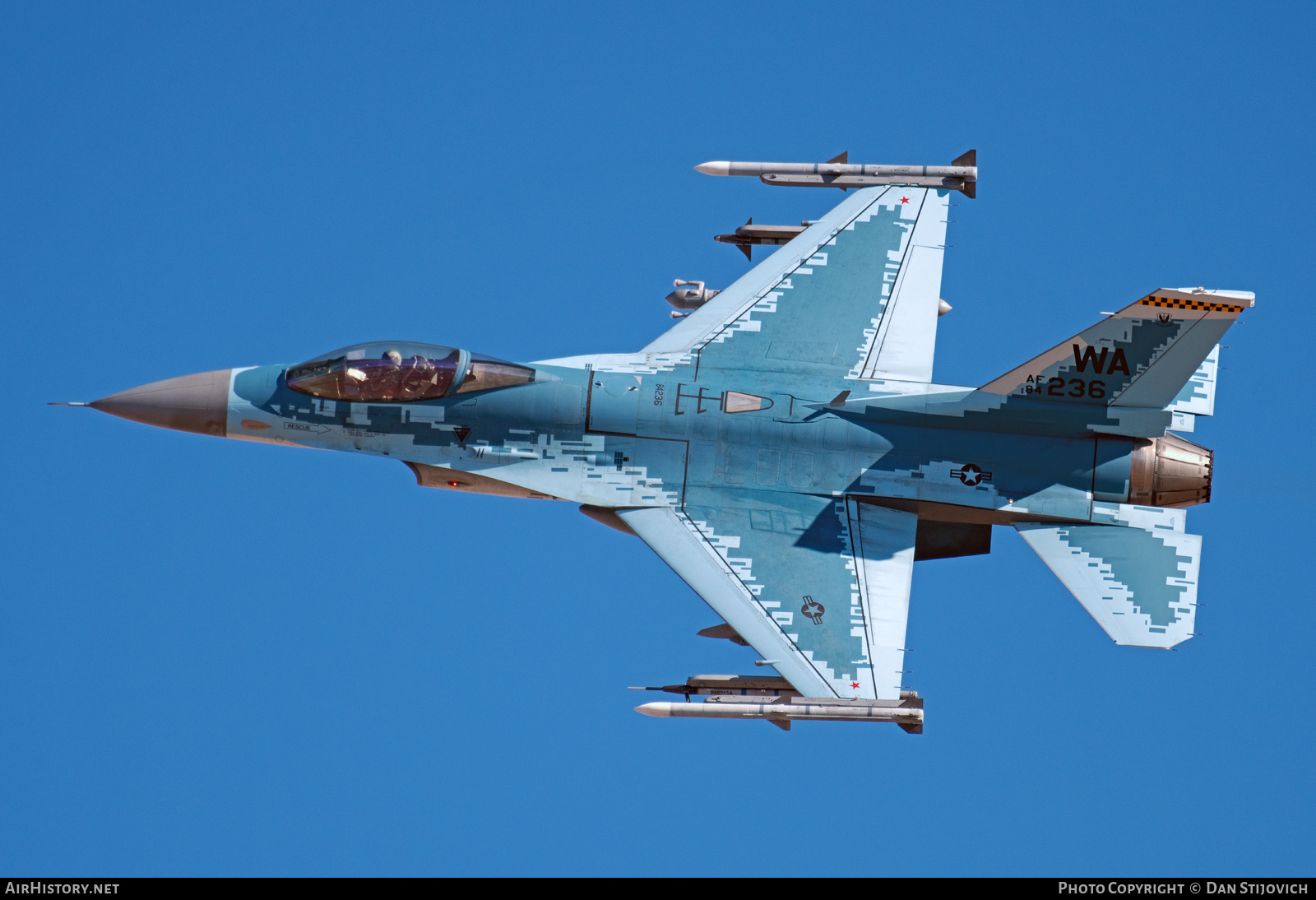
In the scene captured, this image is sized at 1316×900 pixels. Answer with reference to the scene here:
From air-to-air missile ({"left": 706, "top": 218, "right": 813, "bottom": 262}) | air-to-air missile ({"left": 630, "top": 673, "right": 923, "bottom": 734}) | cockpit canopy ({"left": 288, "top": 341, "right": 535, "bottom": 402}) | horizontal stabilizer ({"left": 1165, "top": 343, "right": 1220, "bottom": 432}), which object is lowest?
air-to-air missile ({"left": 630, "top": 673, "right": 923, "bottom": 734})

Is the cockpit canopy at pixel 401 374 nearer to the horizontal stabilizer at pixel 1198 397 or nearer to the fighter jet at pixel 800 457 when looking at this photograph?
the fighter jet at pixel 800 457

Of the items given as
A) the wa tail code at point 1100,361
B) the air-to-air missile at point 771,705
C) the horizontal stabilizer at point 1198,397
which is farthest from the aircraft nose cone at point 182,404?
the horizontal stabilizer at point 1198,397

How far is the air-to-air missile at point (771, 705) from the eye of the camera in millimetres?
17047

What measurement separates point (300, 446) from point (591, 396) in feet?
11.8

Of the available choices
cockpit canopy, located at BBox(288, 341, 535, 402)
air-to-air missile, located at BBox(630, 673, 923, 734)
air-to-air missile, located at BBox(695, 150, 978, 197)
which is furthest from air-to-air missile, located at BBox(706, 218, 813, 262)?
air-to-air missile, located at BBox(630, 673, 923, 734)

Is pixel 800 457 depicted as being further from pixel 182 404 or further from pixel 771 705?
pixel 182 404

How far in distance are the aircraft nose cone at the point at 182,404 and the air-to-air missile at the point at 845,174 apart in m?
6.66

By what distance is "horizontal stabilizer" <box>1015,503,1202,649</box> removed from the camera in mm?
17484

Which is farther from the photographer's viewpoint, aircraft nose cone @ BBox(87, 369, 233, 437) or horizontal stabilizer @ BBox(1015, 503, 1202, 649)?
aircraft nose cone @ BBox(87, 369, 233, 437)

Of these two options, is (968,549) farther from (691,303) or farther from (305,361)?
(305,361)

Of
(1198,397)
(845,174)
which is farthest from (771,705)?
(845,174)

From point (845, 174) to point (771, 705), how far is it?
22.6ft

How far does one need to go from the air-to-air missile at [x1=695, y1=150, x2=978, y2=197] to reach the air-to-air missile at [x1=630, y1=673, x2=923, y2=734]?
639 centimetres

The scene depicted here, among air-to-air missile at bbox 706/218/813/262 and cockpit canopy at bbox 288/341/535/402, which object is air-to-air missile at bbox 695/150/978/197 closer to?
air-to-air missile at bbox 706/218/813/262
